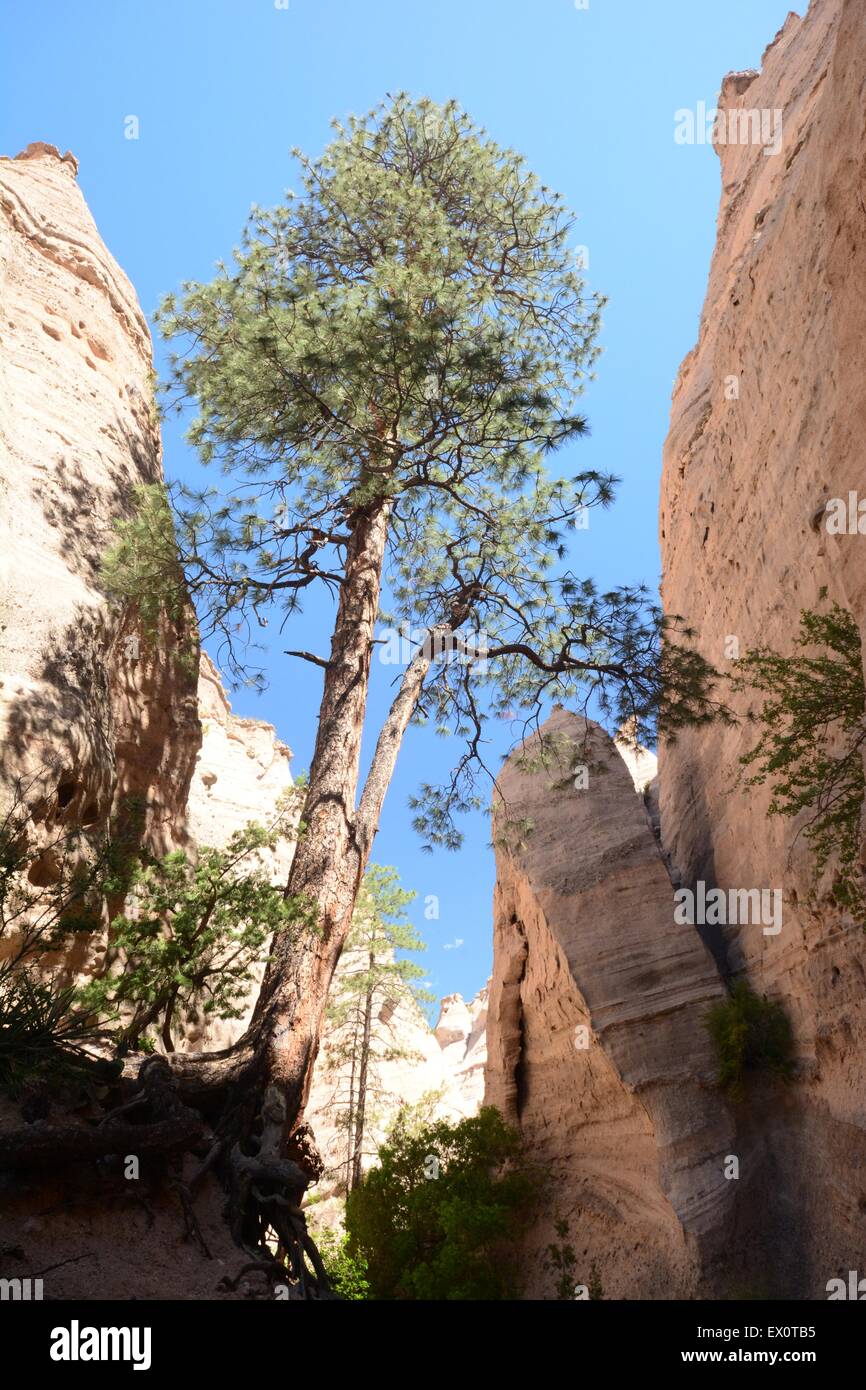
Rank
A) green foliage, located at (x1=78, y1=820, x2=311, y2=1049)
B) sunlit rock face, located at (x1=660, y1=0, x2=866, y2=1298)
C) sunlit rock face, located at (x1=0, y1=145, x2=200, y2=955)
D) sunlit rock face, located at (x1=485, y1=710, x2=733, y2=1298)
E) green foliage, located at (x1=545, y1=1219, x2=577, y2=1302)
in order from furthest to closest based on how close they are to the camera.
Result: 1. green foliage, located at (x1=545, y1=1219, x2=577, y2=1302)
2. sunlit rock face, located at (x1=485, y1=710, x2=733, y2=1298)
3. sunlit rock face, located at (x1=0, y1=145, x2=200, y2=955)
4. green foliage, located at (x1=78, y1=820, x2=311, y2=1049)
5. sunlit rock face, located at (x1=660, y1=0, x2=866, y2=1298)

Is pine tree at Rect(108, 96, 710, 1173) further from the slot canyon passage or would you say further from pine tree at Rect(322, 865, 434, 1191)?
pine tree at Rect(322, 865, 434, 1191)

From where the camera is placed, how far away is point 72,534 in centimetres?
1015

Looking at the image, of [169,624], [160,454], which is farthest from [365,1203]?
[160,454]

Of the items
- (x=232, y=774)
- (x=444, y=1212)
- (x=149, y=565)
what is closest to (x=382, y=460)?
(x=149, y=565)

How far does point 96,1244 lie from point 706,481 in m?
14.2

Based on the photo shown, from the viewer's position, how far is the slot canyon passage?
23.2ft

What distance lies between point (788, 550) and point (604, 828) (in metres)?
5.49

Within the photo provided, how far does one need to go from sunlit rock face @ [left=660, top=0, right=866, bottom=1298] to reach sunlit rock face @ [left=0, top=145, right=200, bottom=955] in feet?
21.8

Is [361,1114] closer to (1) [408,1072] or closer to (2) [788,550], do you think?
(2) [788,550]

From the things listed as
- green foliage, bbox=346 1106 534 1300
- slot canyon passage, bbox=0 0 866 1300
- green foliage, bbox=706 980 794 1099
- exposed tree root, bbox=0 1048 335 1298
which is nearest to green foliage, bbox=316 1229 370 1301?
green foliage, bbox=346 1106 534 1300

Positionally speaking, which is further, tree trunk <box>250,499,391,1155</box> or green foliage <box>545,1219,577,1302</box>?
green foliage <box>545,1219,577,1302</box>

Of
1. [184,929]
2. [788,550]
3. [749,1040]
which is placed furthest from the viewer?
[788,550]

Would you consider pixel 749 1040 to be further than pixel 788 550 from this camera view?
No
